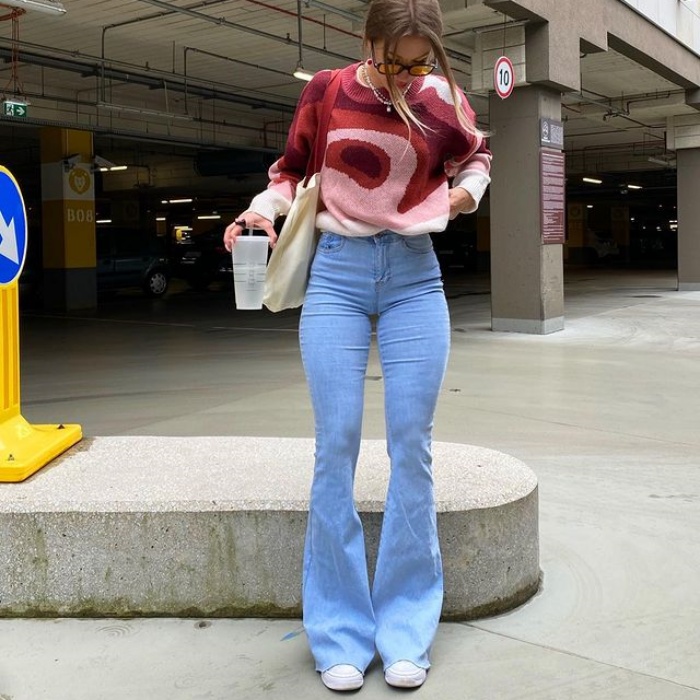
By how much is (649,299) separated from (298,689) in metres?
15.0

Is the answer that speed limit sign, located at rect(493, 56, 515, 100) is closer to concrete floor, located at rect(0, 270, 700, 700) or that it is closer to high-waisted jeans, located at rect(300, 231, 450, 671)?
concrete floor, located at rect(0, 270, 700, 700)

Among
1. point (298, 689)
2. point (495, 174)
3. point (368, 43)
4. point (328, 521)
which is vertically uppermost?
point (495, 174)

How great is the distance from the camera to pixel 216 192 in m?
31.5

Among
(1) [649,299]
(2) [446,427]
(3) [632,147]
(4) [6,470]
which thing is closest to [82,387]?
(2) [446,427]

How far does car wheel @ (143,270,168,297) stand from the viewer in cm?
2002

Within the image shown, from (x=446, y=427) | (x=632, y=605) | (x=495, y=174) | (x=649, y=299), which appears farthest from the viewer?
(x=649, y=299)

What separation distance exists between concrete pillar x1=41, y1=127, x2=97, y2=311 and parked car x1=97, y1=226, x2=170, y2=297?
1.44 m

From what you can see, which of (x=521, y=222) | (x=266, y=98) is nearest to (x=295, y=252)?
(x=521, y=222)

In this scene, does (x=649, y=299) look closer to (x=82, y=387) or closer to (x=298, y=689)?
(x=82, y=387)

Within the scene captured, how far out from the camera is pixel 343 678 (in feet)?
7.31

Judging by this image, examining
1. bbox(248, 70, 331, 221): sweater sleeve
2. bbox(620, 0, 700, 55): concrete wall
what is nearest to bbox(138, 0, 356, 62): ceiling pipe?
bbox(620, 0, 700, 55): concrete wall

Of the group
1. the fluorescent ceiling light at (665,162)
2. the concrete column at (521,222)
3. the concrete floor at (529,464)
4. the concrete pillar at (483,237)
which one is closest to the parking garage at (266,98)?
the concrete column at (521,222)

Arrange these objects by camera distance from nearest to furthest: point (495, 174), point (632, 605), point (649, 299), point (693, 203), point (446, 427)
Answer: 1. point (632, 605)
2. point (446, 427)
3. point (495, 174)
4. point (649, 299)
5. point (693, 203)

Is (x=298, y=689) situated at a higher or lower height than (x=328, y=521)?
lower
